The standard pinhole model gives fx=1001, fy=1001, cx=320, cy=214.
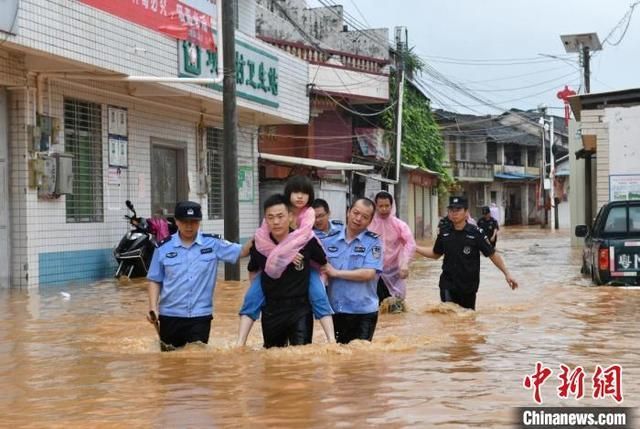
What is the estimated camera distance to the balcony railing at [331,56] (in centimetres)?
3088

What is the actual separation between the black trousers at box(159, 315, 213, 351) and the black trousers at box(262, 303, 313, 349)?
0.58 metres

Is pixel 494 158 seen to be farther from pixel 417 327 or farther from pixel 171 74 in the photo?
pixel 417 327

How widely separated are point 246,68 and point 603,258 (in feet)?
29.1

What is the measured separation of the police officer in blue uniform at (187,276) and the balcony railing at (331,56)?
2257 cm

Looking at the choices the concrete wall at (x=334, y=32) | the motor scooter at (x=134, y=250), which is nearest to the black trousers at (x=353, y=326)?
the motor scooter at (x=134, y=250)

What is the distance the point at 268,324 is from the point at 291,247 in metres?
0.64

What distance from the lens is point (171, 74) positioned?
17266 mm

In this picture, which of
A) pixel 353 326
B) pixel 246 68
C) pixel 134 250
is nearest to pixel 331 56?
pixel 246 68

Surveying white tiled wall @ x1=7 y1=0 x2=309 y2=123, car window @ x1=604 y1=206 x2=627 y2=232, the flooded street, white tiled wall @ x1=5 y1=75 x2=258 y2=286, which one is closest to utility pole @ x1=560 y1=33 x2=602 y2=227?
white tiled wall @ x1=5 y1=75 x2=258 y2=286

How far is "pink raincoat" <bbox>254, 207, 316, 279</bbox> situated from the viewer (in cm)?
710

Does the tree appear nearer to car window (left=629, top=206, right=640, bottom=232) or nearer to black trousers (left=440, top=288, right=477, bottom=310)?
car window (left=629, top=206, right=640, bottom=232)

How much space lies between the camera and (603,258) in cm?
1453

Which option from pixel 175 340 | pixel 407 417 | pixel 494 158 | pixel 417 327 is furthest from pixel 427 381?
pixel 494 158

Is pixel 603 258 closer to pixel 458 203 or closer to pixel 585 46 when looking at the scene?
pixel 458 203
